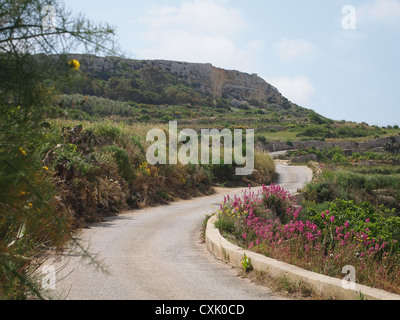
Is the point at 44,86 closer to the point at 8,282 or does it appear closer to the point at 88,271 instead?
the point at 8,282

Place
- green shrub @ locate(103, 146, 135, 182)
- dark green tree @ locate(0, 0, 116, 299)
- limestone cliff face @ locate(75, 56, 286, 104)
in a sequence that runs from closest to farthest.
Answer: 1. dark green tree @ locate(0, 0, 116, 299)
2. green shrub @ locate(103, 146, 135, 182)
3. limestone cliff face @ locate(75, 56, 286, 104)

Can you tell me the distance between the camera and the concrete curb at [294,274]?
4691 mm

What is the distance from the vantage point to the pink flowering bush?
6332 millimetres

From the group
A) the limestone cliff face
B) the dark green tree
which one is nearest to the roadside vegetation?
the dark green tree

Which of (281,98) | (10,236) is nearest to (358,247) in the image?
(10,236)

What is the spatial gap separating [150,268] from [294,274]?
2.26 meters

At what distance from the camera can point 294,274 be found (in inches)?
220

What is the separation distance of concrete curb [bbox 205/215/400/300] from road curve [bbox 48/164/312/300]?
0.67ft

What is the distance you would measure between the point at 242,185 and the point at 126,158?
9050mm

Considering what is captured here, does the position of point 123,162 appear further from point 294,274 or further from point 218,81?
point 218,81

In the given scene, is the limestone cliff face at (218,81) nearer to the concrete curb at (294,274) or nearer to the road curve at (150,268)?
the road curve at (150,268)

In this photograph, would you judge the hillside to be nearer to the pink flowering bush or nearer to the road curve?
the road curve

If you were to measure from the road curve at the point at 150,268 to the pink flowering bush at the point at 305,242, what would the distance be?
2.62 feet

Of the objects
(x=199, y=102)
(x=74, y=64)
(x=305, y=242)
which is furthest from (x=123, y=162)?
(x=199, y=102)
